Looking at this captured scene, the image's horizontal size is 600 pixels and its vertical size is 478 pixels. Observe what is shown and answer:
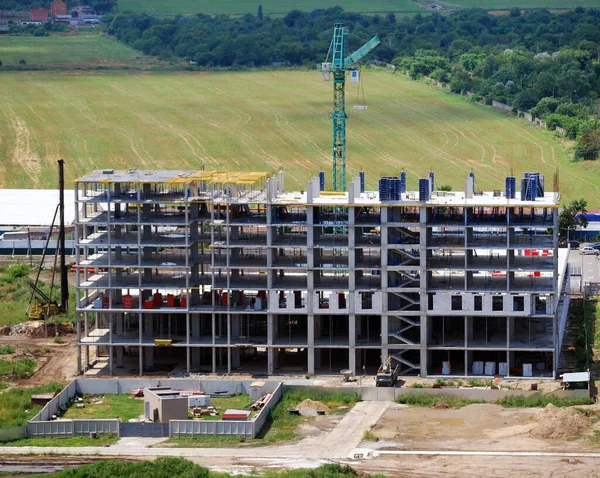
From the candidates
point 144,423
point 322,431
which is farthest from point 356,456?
point 144,423

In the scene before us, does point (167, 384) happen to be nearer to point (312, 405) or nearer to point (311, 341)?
point (312, 405)

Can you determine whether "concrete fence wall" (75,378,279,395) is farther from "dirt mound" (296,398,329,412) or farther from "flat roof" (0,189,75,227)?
"flat roof" (0,189,75,227)

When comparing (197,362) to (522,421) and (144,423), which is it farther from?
(522,421)

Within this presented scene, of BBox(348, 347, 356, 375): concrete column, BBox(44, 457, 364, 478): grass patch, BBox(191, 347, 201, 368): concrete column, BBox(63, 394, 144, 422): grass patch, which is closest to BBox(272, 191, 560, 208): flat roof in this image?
BBox(348, 347, 356, 375): concrete column

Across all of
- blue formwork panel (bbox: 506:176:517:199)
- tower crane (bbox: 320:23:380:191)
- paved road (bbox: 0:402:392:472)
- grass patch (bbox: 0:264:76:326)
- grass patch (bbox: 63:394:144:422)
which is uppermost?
tower crane (bbox: 320:23:380:191)

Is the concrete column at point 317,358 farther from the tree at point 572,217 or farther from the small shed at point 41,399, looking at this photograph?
the tree at point 572,217

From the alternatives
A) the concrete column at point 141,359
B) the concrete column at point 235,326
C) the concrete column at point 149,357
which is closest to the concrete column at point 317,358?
the concrete column at point 235,326

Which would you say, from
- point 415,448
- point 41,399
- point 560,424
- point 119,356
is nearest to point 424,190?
point 560,424
